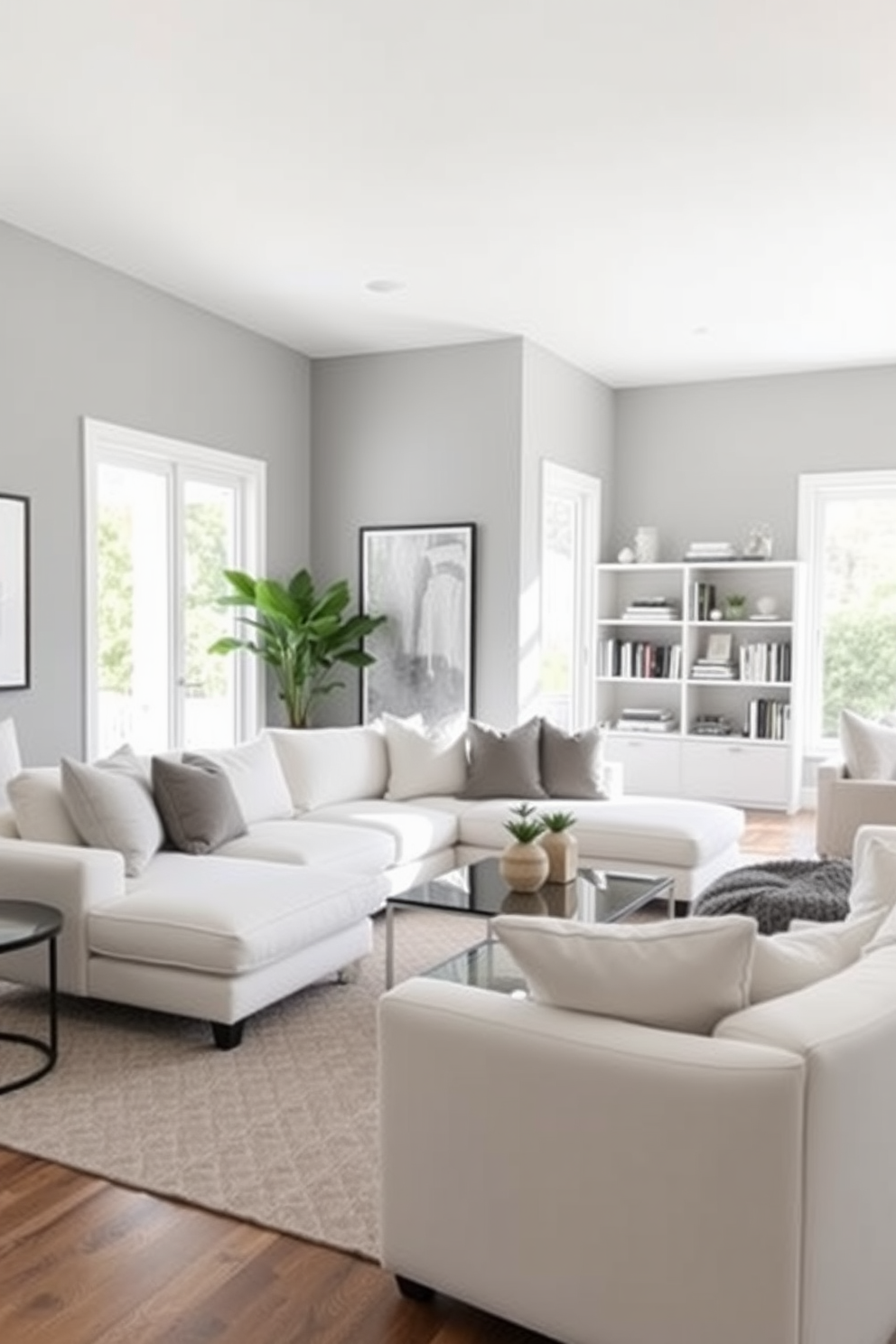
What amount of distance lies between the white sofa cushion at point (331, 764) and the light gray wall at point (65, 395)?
1111mm

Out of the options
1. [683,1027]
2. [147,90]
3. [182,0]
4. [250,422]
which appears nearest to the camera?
[683,1027]

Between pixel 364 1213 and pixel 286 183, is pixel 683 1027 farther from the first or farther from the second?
pixel 286 183

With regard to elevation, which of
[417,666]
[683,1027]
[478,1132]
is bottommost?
[478,1132]

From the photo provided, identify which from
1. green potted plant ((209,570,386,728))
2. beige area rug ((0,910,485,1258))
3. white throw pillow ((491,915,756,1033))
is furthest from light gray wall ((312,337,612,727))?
white throw pillow ((491,915,756,1033))

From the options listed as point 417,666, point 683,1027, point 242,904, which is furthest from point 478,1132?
point 417,666

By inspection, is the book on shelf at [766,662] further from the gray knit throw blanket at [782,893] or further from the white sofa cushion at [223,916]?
the white sofa cushion at [223,916]

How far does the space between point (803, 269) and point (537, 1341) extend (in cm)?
498

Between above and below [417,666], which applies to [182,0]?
above

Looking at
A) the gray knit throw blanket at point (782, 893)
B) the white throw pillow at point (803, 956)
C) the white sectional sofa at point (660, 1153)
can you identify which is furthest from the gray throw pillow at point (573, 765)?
the white sectional sofa at point (660, 1153)

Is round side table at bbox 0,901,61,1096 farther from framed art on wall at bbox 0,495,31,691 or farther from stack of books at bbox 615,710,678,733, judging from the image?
stack of books at bbox 615,710,678,733

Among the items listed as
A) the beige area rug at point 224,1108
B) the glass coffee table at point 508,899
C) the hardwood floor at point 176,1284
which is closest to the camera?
the hardwood floor at point 176,1284

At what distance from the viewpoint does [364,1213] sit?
246 cm

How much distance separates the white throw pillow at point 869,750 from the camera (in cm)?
586

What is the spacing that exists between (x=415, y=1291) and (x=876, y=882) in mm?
1334
